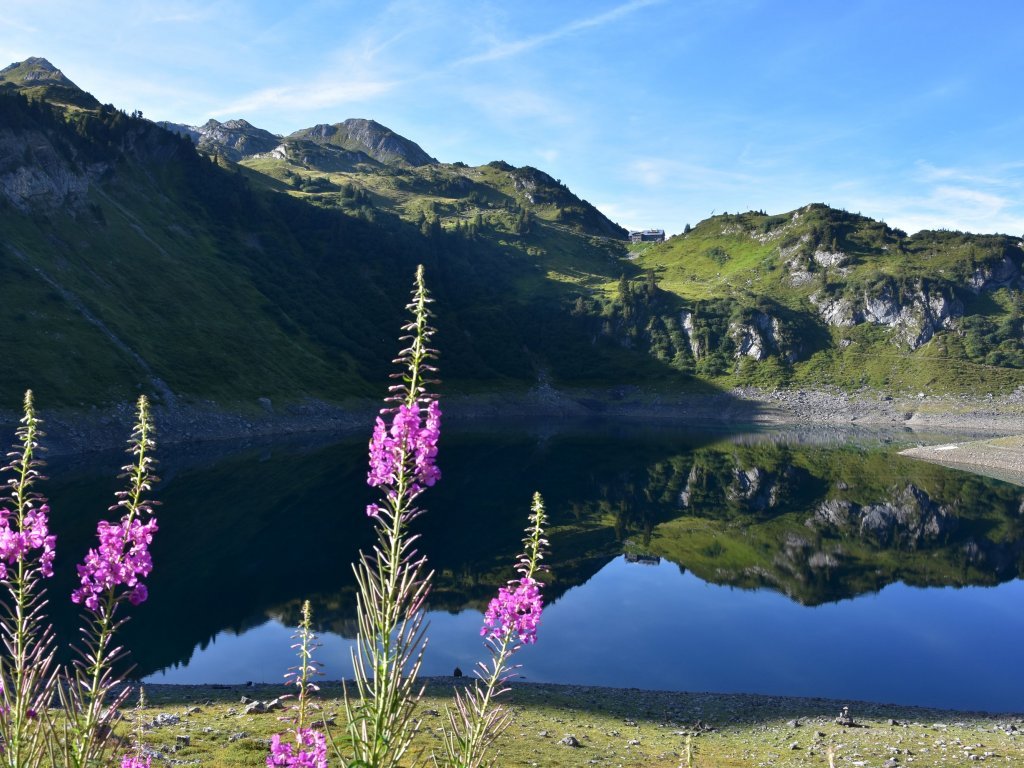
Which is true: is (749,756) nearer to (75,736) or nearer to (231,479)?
(75,736)

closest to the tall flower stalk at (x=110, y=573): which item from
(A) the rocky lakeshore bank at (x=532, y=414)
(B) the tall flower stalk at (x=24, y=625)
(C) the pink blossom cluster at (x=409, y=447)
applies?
(B) the tall flower stalk at (x=24, y=625)

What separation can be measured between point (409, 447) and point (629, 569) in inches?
2307

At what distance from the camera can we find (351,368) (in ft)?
554

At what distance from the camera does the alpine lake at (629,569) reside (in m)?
39.5

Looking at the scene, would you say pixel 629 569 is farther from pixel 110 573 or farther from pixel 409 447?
pixel 409 447

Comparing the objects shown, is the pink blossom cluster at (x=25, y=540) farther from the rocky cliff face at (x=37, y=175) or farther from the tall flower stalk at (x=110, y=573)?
the rocky cliff face at (x=37, y=175)

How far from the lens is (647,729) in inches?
1152

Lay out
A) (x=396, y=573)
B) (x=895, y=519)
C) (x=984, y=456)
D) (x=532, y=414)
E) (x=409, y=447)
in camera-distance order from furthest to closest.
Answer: (x=532, y=414) → (x=984, y=456) → (x=895, y=519) → (x=409, y=447) → (x=396, y=573)

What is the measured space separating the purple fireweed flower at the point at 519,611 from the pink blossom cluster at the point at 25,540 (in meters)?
4.04


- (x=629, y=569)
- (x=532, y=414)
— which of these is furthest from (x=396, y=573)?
(x=532, y=414)

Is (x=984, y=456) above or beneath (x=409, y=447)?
beneath

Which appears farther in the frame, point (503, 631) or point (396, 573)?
point (503, 631)

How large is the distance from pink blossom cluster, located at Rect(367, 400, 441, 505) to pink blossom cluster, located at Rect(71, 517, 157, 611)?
2.11m

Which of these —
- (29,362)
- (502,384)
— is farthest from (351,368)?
(29,362)
